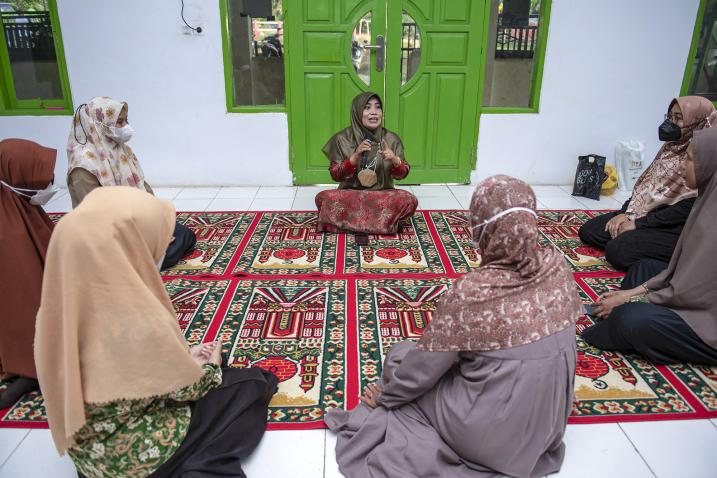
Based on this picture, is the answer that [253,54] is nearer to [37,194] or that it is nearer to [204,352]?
[37,194]

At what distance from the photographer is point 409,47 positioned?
4.48m

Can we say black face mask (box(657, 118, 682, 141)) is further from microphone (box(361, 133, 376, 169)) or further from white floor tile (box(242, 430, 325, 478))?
white floor tile (box(242, 430, 325, 478))

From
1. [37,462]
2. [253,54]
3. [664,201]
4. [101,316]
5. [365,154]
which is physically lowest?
[37,462]

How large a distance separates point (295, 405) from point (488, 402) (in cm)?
80

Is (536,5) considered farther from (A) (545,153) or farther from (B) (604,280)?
(B) (604,280)

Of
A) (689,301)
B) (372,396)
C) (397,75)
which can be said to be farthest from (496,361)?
(397,75)

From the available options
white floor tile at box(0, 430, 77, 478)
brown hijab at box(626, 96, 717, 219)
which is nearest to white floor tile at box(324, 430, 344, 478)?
white floor tile at box(0, 430, 77, 478)

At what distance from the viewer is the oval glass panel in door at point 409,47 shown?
441 centimetres

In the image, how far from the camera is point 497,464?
155 centimetres

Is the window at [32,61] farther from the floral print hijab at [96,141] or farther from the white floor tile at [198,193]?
the floral print hijab at [96,141]

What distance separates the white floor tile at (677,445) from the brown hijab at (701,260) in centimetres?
40

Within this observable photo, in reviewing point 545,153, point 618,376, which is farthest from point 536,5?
point 618,376

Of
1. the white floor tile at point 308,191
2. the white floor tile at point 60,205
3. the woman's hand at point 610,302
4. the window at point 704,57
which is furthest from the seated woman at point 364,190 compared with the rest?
the window at point 704,57

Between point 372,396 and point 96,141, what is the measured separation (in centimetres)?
209
